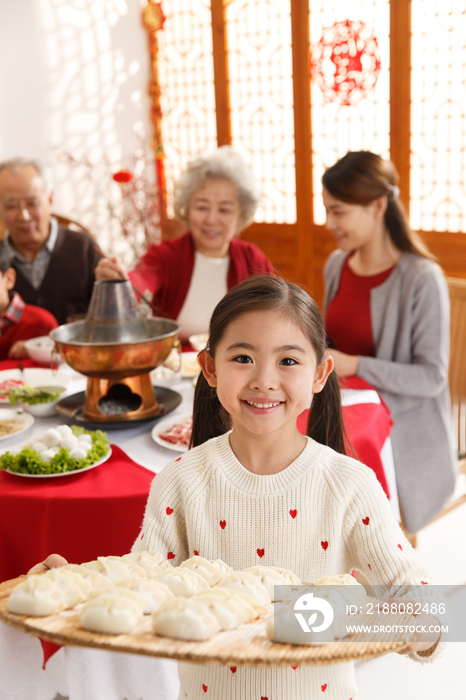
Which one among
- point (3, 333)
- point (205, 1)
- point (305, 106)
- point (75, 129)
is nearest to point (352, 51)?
point (305, 106)

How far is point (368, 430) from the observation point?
2002 millimetres

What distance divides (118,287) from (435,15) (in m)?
3.96

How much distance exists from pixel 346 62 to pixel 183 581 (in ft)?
16.8

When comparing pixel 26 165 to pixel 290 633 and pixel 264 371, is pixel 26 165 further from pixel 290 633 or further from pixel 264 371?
pixel 290 633

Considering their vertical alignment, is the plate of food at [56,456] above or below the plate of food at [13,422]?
above

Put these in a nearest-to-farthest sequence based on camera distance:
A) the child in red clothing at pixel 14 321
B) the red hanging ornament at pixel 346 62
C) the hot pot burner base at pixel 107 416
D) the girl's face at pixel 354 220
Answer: the hot pot burner base at pixel 107 416, the girl's face at pixel 354 220, the child in red clothing at pixel 14 321, the red hanging ornament at pixel 346 62

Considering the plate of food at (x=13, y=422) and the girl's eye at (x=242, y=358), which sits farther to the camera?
the plate of food at (x=13, y=422)

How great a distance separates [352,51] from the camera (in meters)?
5.17

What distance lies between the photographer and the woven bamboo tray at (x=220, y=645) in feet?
2.42

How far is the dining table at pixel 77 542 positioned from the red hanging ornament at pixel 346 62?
432 cm

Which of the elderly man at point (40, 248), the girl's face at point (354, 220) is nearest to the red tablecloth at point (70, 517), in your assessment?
the girl's face at point (354, 220)

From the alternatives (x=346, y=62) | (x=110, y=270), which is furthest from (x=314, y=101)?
(x=110, y=270)

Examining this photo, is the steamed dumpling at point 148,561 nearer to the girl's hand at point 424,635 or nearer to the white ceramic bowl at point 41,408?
the girl's hand at point 424,635

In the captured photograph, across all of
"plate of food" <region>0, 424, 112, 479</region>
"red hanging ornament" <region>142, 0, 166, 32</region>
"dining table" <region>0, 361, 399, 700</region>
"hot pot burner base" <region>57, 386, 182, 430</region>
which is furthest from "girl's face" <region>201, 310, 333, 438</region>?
"red hanging ornament" <region>142, 0, 166, 32</region>
